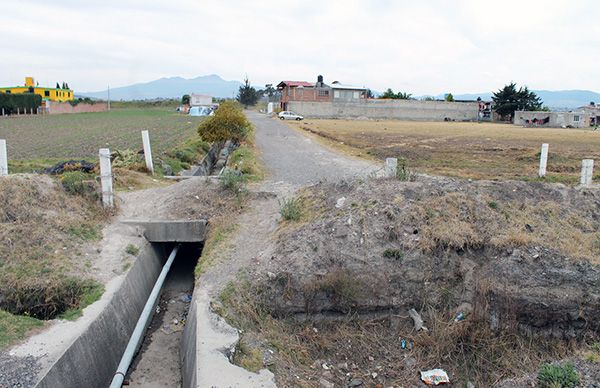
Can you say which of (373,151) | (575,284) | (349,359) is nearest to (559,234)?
(575,284)

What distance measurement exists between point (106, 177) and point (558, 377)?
10.5 meters

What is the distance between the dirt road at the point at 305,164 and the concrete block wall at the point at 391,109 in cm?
3709

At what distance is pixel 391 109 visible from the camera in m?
69.0

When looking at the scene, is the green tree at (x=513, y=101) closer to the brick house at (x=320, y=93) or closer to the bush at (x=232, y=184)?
the brick house at (x=320, y=93)

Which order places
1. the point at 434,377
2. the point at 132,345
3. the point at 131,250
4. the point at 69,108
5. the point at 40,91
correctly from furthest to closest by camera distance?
the point at 40,91 < the point at 69,108 < the point at 131,250 < the point at 132,345 < the point at 434,377

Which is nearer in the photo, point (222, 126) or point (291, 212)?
point (291, 212)

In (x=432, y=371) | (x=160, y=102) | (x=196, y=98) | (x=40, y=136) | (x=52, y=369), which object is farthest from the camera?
(x=160, y=102)

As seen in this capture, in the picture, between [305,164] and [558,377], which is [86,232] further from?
[305,164]

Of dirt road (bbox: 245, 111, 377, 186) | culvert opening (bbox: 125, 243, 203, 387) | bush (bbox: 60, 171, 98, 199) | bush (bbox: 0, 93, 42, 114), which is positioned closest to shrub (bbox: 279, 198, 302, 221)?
dirt road (bbox: 245, 111, 377, 186)

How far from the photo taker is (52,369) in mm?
6797

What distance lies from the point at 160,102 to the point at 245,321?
115257 mm

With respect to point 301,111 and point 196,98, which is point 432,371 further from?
point 196,98

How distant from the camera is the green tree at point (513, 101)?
68.4 metres

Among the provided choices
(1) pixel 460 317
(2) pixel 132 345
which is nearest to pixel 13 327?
(2) pixel 132 345
